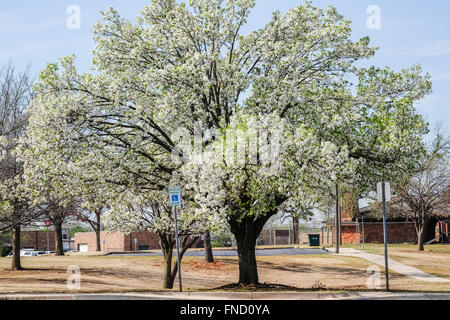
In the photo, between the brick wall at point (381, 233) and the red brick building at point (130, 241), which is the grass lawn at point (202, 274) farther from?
the red brick building at point (130, 241)

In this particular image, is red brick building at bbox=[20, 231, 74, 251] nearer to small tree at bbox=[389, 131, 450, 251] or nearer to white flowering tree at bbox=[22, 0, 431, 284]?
small tree at bbox=[389, 131, 450, 251]

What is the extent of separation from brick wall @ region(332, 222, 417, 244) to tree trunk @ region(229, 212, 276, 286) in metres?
33.0

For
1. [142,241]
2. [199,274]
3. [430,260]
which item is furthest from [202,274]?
[142,241]

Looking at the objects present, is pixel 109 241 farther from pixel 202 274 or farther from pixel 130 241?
pixel 202 274

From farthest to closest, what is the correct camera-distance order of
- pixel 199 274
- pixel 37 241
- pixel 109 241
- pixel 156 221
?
pixel 37 241 → pixel 109 241 → pixel 199 274 → pixel 156 221

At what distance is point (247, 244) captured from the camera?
61.0 ft

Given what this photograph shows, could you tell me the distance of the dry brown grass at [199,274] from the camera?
76.3ft

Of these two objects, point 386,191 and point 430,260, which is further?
point 430,260

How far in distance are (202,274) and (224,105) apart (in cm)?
1324

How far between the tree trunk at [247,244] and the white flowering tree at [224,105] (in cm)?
4

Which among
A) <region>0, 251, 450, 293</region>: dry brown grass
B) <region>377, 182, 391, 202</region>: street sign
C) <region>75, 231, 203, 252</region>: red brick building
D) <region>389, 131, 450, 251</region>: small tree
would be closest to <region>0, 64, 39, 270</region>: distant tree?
<region>0, 251, 450, 293</region>: dry brown grass

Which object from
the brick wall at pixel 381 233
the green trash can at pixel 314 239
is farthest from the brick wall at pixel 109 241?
the brick wall at pixel 381 233

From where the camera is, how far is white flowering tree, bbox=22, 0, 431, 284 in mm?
15922

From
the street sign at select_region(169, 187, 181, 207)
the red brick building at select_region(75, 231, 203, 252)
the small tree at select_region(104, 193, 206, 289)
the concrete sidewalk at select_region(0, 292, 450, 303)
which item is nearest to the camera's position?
the concrete sidewalk at select_region(0, 292, 450, 303)
